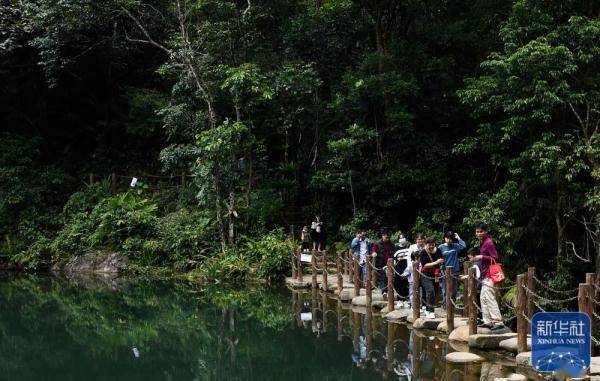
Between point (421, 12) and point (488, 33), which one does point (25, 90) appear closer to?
point (421, 12)

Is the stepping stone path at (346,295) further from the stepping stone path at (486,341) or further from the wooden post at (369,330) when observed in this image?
the stepping stone path at (486,341)

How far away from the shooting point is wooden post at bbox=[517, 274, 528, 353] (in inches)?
353

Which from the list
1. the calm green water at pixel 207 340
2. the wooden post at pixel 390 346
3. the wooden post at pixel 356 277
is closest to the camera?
the wooden post at pixel 390 346

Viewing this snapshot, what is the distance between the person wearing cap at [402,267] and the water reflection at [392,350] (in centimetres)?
70

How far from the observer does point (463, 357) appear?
924cm

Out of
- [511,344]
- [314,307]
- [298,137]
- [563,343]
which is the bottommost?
[314,307]

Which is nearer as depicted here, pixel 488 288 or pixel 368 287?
pixel 488 288

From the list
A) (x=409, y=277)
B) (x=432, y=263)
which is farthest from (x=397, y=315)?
(x=432, y=263)

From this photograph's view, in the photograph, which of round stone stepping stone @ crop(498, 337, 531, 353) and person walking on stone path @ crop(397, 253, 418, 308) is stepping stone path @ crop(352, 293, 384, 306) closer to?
person walking on stone path @ crop(397, 253, 418, 308)

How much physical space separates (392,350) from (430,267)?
1.92 meters

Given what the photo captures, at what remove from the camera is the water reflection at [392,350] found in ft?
29.0

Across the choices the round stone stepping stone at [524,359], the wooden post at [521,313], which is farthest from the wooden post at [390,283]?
the round stone stepping stone at [524,359]

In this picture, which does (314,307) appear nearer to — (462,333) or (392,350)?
(392,350)

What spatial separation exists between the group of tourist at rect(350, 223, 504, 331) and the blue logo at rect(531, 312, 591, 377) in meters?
2.53
